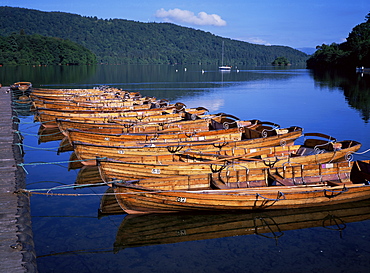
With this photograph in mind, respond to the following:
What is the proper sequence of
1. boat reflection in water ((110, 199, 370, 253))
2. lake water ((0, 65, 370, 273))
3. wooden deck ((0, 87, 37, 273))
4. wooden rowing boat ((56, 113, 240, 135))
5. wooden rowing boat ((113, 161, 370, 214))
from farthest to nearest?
wooden rowing boat ((56, 113, 240, 135)) → wooden rowing boat ((113, 161, 370, 214)) → boat reflection in water ((110, 199, 370, 253)) → lake water ((0, 65, 370, 273)) → wooden deck ((0, 87, 37, 273))

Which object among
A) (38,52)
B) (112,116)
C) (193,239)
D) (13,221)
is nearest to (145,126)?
(112,116)

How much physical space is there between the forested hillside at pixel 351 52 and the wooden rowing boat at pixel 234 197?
3784 inches

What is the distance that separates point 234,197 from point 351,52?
4282 inches

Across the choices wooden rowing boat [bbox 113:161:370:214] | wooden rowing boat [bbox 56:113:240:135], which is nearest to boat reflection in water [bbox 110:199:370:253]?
wooden rowing boat [bbox 113:161:370:214]

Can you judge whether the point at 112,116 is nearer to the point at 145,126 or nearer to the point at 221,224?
the point at 145,126

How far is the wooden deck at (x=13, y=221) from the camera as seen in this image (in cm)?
787

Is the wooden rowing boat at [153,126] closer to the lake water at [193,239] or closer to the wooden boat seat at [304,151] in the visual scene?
the wooden boat seat at [304,151]

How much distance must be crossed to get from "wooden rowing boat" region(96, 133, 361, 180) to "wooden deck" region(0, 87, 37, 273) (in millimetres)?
2816

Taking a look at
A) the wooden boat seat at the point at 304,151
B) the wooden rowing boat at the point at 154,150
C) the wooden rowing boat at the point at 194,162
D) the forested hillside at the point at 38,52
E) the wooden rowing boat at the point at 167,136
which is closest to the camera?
the wooden rowing boat at the point at 194,162

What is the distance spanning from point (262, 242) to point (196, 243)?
5.97 feet

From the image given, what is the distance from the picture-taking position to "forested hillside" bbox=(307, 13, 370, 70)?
98438 mm

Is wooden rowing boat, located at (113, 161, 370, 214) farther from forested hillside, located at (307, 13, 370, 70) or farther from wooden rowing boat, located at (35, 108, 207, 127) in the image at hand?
forested hillside, located at (307, 13, 370, 70)

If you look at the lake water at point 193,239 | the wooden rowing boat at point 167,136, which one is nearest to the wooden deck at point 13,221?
the lake water at point 193,239

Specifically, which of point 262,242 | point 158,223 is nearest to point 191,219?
point 158,223
